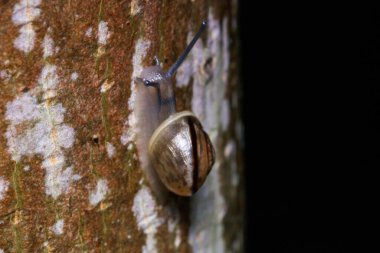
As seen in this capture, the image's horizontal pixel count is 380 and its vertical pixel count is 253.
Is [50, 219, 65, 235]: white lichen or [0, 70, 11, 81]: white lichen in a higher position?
[0, 70, 11, 81]: white lichen

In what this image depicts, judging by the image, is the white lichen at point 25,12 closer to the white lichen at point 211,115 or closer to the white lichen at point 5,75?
the white lichen at point 5,75

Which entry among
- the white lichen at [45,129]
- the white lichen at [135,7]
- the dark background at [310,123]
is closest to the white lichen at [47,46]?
the white lichen at [45,129]

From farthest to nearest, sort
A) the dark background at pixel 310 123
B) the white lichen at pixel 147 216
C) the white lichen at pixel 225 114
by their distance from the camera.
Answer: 1. the dark background at pixel 310 123
2. the white lichen at pixel 225 114
3. the white lichen at pixel 147 216

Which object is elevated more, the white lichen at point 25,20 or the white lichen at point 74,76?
the white lichen at point 25,20

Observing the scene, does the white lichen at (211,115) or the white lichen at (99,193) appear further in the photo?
the white lichen at (211,115)

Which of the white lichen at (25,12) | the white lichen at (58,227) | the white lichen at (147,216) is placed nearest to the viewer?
the white lichen at (25,12)

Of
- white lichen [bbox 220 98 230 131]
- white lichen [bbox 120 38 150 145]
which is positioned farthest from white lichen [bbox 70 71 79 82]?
white lichen [bbox 220 98 230 131]

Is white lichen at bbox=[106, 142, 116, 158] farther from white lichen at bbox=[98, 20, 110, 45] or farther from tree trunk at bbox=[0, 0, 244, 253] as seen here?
white lichen at bbox=[98, 20, 110, 45]
